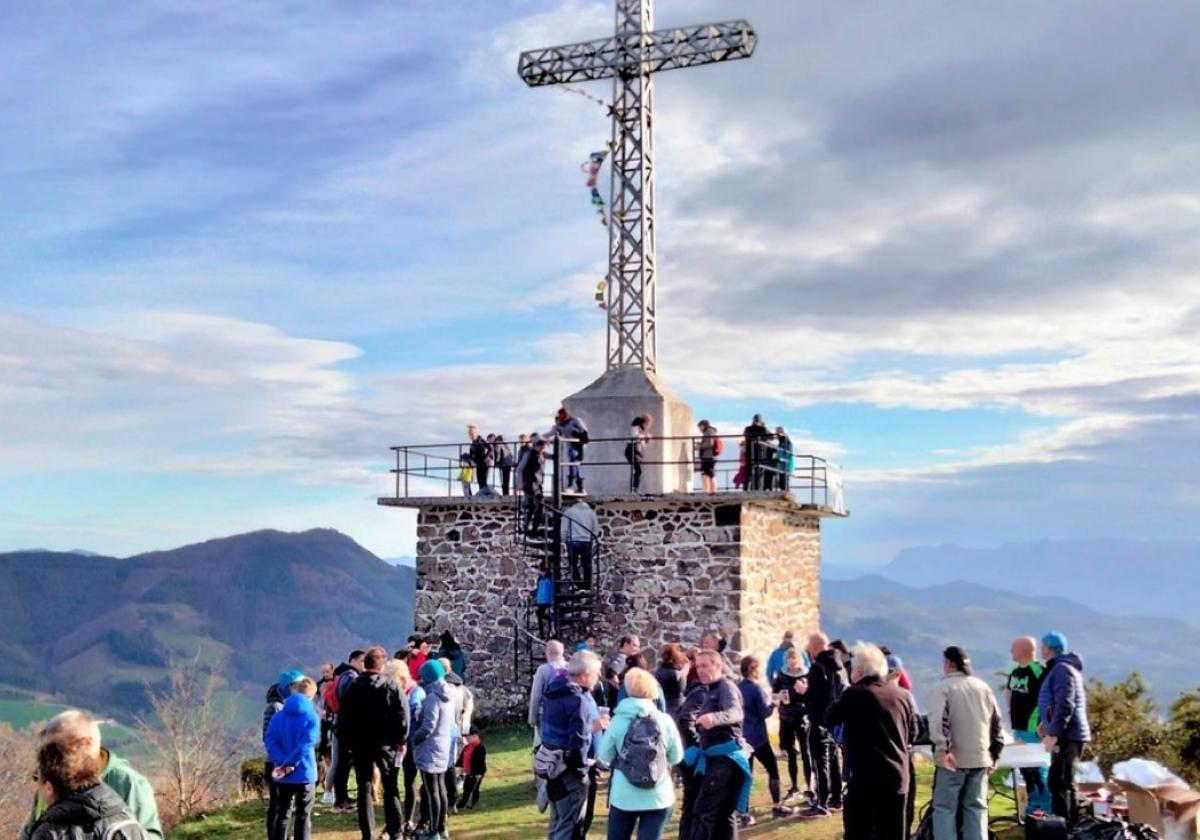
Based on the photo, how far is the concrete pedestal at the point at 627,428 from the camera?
19.7 metres

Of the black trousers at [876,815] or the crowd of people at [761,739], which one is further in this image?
the black trousers at [876,815]

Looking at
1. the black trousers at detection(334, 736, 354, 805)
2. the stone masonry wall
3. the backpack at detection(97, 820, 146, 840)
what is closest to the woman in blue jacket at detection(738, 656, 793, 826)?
the black trousers at detection(334, 736, 354, 805)

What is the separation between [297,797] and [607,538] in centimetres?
968

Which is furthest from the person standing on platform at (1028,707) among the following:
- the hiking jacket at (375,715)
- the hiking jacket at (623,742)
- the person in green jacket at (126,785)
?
the person in green jacket at (126,785)

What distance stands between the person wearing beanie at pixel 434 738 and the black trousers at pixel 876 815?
145 inches

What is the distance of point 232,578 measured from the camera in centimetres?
17000

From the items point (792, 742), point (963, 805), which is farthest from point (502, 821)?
point (963, 805)

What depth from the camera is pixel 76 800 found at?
4680mm

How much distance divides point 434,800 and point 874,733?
166 inches

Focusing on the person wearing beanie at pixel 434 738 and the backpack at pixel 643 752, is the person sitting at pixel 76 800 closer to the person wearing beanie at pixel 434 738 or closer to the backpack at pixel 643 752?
the backpack at pixel 643 752

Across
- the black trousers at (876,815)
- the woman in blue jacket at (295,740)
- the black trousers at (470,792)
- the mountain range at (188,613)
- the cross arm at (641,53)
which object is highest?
the cross arm at (641,53)

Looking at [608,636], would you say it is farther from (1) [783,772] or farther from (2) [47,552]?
(2) [47,552]

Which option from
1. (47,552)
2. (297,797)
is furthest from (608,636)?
(47,552)

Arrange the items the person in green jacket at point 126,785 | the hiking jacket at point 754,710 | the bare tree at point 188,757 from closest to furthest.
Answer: the person in green jacket at point 126,785 → the hiking jacket at point 754,710 → the bare tree at point 188,757
